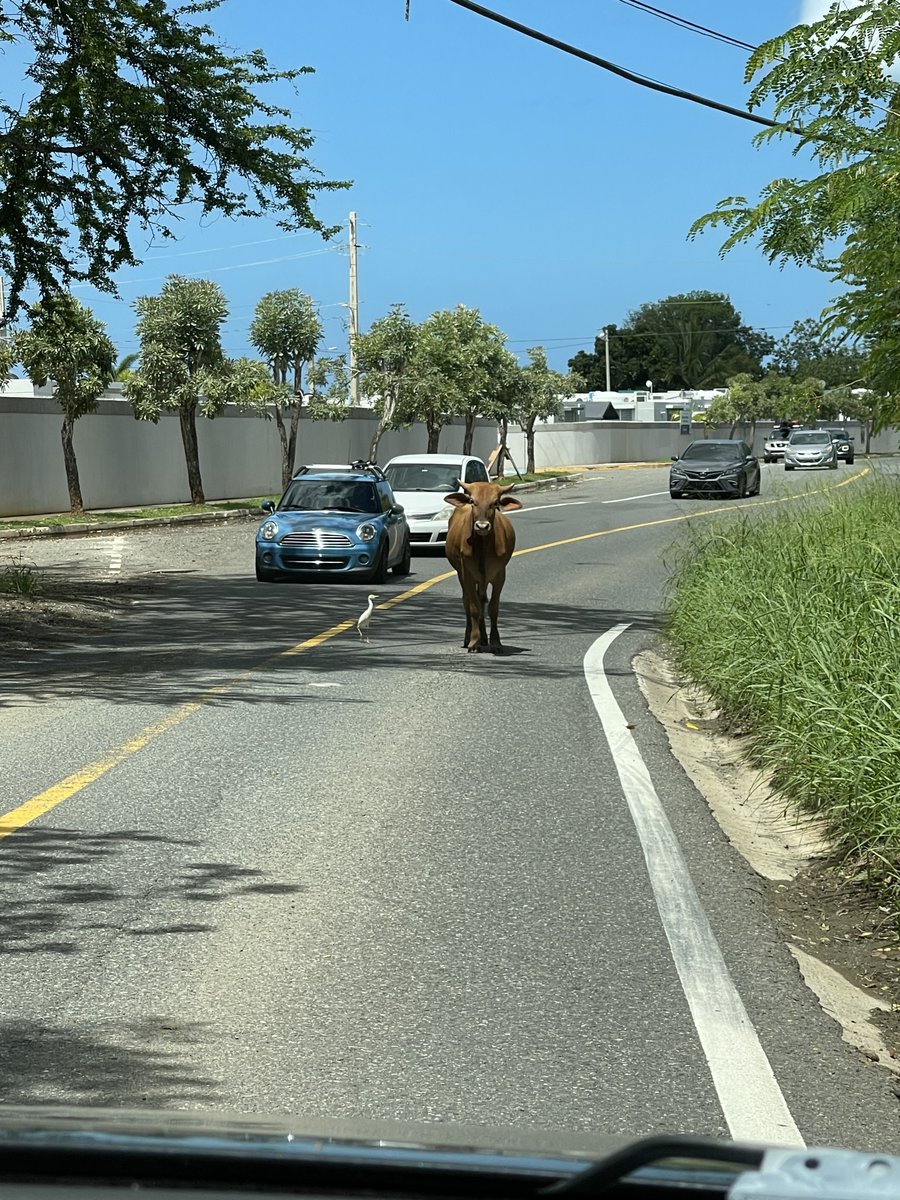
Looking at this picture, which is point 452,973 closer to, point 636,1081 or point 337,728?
point 636,1081

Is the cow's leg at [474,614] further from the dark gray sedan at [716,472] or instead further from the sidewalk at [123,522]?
the dark gray sedan at [716,472]

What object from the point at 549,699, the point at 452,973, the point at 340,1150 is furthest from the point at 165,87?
the point at 340,1150

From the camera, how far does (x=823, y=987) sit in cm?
556

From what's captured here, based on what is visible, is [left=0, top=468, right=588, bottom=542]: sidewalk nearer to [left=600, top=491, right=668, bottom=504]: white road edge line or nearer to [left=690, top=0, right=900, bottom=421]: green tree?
[left=600, top=491, right=668, bottom=504]: white road edge line

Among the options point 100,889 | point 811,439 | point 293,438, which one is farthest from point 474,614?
point 811,439

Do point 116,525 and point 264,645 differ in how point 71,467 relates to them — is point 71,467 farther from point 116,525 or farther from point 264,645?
point 264,645

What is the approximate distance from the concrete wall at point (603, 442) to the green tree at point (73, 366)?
44760mm

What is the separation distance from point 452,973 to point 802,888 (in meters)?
2.10

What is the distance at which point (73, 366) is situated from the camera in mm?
34719

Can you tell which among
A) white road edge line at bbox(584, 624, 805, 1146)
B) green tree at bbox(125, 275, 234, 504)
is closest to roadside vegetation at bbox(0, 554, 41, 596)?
white road edge line at bbox(584, 624, 805, 1146)

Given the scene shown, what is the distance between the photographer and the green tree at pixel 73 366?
3431cm

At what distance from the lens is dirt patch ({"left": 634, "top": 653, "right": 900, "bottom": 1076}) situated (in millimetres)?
5387

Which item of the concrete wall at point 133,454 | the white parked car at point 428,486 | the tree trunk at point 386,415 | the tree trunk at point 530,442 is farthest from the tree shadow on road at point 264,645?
the tree trunk at point 530,442

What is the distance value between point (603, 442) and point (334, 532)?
66836 millimetres
